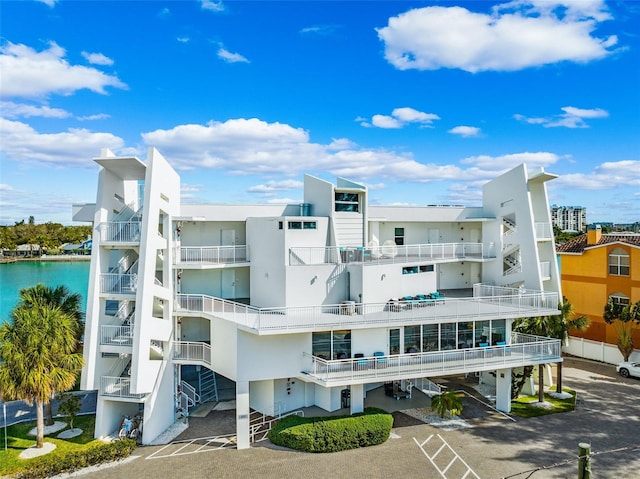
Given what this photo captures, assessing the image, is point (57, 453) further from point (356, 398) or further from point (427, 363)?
point (427, 363)

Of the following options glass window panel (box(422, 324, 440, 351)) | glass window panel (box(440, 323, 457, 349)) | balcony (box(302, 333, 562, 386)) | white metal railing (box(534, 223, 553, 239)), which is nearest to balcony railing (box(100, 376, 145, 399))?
balcony (box(302, 333, 562, 386))

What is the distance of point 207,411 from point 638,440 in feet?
63.6

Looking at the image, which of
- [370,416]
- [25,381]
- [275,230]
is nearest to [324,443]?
[370,416]

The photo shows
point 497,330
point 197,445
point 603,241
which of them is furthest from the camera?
point 603,241

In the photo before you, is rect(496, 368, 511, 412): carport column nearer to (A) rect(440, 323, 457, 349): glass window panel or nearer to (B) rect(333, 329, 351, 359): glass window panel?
(A) rect(440, 323, 457, 349): glass window panel

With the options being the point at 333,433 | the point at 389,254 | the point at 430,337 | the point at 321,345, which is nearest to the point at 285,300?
the point at 321,345

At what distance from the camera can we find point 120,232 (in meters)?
19.9

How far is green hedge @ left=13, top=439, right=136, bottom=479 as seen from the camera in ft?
51.6

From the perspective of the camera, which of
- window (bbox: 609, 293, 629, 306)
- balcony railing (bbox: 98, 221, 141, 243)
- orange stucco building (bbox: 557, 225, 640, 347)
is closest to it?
balcony railing (bbox: 98, 221, 141, 243)

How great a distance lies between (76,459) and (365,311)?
13274 millimetres

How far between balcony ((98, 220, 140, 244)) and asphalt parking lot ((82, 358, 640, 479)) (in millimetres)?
8965

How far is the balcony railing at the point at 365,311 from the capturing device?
63.4ft

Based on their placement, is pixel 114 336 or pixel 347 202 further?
pixel 347 202

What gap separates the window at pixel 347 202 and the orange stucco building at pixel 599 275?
18.3m
